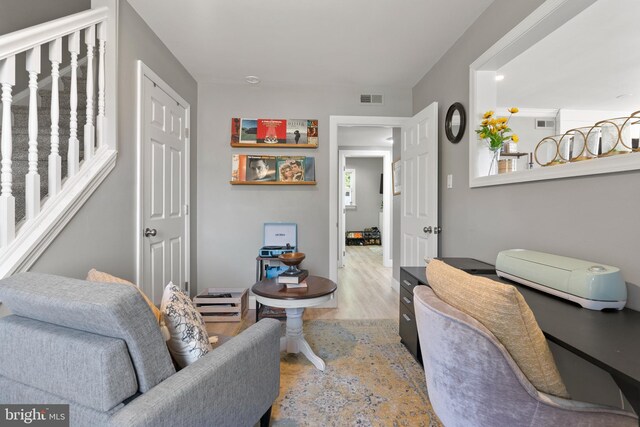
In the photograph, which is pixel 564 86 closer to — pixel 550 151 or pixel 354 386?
pixel 550 151

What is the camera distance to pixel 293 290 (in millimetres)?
1955

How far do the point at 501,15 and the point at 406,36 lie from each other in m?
0.67

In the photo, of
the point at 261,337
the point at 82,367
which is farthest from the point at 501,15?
the point at 82,367

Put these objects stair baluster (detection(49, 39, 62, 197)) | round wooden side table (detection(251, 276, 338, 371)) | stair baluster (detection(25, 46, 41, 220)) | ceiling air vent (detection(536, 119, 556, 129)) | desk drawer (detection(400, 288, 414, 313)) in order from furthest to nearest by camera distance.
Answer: ceiling air vent (detection(536, 119, 556, 129)), desk drawer (detection(400, 288, 414, 313)), round wooden side table (detection(251, 276, 338, 371)), stair baluster (detection(49, 39, 62, 197)), stair baluster (detection(25, 46, 41, 220))

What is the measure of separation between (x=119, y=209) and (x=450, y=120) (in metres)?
2.64

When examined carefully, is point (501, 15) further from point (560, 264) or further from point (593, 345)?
point (593, 345)

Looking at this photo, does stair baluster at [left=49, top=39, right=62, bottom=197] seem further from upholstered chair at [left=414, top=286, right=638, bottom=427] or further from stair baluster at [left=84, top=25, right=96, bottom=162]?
upholstered chair at [left=414, top=286, right=638, bottom=427]

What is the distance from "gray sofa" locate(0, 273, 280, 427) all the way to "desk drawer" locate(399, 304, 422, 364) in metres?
1.41

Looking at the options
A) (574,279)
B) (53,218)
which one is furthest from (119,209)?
(574,279)

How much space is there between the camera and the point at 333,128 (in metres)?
3.17

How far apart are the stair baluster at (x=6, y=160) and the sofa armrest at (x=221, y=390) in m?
0.91

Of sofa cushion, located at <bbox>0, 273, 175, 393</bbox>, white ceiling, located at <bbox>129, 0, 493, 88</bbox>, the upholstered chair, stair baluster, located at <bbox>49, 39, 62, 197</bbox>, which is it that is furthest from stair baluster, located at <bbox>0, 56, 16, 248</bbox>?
the upholstered chair

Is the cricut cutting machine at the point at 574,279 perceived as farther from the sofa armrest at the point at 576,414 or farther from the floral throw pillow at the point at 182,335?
the floral throw pillow at the point at 182,335

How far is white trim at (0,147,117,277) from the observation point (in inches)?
44.4
